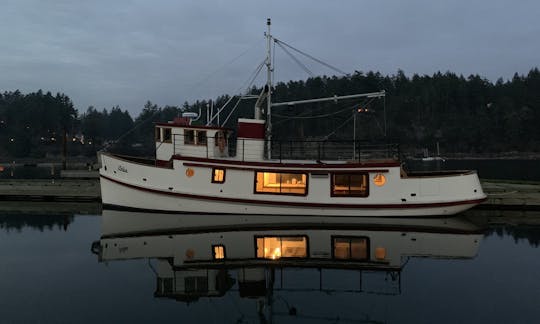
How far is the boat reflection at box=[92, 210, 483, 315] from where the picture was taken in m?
9.71

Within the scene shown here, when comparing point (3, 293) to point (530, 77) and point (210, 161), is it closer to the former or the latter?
point (210, 161)

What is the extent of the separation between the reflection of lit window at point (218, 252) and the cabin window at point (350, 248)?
362 cm

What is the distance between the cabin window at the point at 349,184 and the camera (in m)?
17.5

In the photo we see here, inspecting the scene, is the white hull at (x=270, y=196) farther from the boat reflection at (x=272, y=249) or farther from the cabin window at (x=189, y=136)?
the cabin window at (x=189, y=136)

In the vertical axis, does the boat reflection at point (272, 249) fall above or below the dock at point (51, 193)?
below

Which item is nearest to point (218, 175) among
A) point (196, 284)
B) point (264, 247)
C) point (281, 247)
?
point (264, 247)

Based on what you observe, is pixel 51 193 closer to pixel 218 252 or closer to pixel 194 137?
pixel 194 137

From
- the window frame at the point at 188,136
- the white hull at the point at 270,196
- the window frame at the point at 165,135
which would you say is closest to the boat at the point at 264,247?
the white hull at the point at 270,196

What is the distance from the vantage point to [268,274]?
1033cm

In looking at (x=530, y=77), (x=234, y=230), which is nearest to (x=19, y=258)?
(x=234, y=230)

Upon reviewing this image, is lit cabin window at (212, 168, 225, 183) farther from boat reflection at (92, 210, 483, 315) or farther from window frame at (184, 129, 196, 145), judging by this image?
window frame at (184, 129, 196, 145)

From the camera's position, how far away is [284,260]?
1144 cm

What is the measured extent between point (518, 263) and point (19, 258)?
52.1 feet

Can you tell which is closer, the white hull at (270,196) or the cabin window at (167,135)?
the white hull at (270,196)
